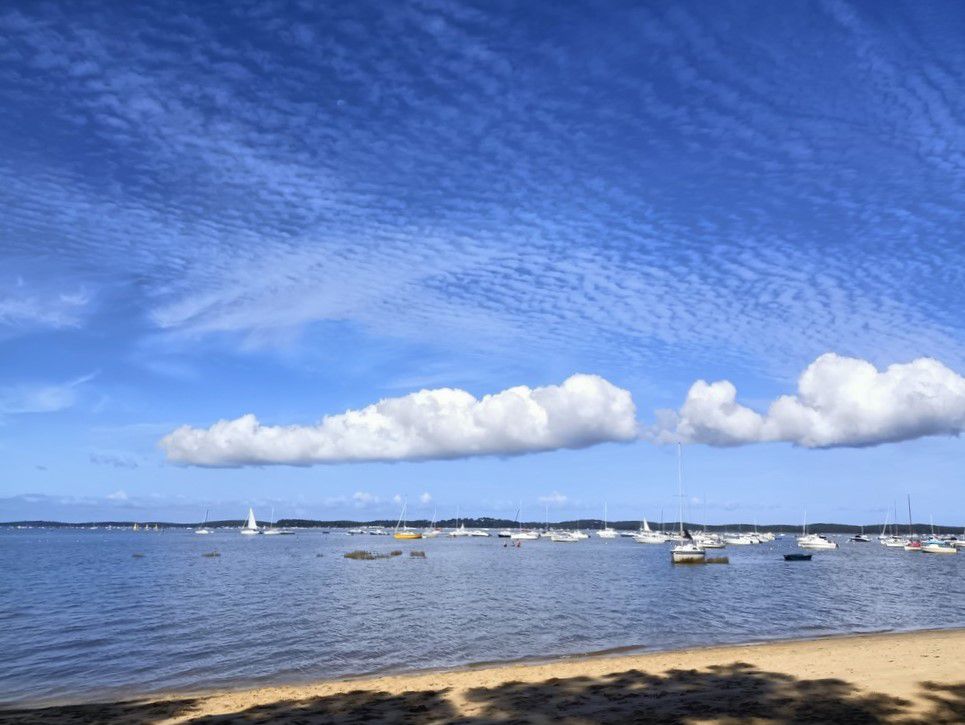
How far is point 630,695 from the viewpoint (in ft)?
69.5

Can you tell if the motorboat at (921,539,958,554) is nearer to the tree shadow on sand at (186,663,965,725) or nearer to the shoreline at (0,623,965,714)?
the shoreline at (0,623,965,714)

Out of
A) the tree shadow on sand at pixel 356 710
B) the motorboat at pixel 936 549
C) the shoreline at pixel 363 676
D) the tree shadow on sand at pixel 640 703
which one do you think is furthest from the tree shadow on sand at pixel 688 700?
the motorboat at pixel 936 549

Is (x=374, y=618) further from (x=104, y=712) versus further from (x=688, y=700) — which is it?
(x=688, y=700)

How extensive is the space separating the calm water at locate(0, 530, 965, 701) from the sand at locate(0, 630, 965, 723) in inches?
238

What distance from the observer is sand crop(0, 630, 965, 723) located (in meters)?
18.2

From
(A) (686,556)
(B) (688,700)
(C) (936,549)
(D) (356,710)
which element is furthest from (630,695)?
(C) (936,549)

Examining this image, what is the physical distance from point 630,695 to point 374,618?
30.5 metres

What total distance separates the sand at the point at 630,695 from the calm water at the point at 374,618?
6039 millimetres

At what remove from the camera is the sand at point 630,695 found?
59.8 feet

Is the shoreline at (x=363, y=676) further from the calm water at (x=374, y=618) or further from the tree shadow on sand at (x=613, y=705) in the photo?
the tree shadow on sand at (x=613, y=705)

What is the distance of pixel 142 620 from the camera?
158 ft

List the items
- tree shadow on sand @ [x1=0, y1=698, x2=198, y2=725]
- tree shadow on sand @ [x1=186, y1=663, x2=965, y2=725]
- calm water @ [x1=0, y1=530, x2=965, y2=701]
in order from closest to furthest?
tree shadow on sand @ [x1=186, y1=663, x2=965, y2=725]
tree shadow on sand @ [x1=0, y1=698, x2=198, y2=725]
calm water @ [x1=0, y1=530, x2=965, y2=701]

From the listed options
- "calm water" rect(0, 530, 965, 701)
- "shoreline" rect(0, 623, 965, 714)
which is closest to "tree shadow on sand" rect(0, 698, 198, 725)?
"shoreline" rect(0, 623, 965, 714)

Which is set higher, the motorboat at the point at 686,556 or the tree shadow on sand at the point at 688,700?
the tree shadow on sand at the point at 688,700
